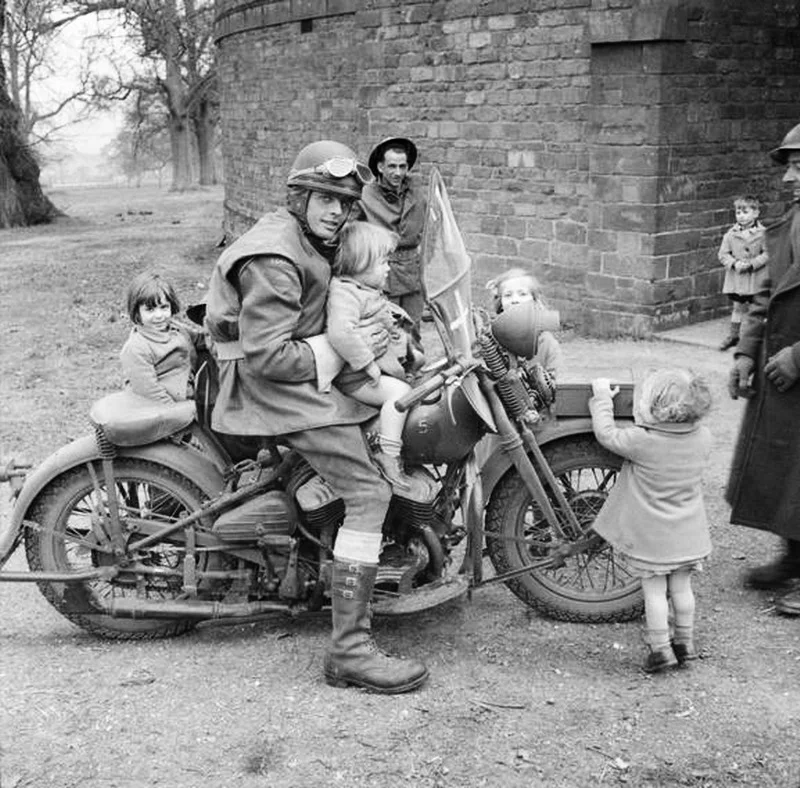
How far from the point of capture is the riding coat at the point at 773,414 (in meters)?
4.23

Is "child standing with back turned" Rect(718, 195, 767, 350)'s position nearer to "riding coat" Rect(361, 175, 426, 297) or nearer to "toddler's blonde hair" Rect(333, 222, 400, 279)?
"riding coat" Rect(361, 175, 426, 297)

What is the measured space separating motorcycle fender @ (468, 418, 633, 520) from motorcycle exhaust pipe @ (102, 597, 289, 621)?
0.88 meters

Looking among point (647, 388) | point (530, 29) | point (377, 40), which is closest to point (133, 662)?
point (647, 388)

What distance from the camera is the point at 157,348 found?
402 centimetres

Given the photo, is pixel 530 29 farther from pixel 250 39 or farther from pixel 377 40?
pixel 250 39

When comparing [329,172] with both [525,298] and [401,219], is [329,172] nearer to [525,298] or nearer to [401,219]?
[525,298]

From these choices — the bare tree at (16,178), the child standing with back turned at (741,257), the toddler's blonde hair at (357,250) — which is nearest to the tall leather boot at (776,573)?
the toddler's blonde hair at (357,250)

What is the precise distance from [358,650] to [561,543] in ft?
2.73

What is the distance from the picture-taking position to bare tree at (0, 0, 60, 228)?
2478 centimetres

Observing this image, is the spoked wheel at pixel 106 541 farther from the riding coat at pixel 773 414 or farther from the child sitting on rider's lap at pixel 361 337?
the riding coat at pixel 773 414

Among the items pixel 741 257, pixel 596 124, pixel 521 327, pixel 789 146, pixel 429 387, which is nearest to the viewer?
pixel 429 387

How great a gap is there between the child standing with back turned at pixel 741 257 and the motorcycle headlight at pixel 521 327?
5804 mm

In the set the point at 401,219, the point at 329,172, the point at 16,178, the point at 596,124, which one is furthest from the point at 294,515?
the point at 16,178

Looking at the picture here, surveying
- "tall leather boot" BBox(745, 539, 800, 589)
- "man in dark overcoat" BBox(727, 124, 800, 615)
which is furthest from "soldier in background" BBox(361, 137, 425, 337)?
Result: "tall leather boot" BBox(745, 539, 800, 589)
